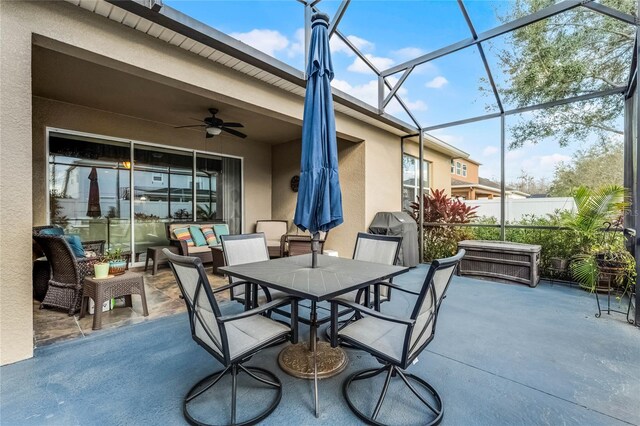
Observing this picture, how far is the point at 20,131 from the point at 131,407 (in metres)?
2.35

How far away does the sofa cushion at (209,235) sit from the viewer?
586 centimetres

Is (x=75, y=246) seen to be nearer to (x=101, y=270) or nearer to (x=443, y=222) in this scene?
(x=101, y=270)

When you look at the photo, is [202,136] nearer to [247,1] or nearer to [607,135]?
[247,1]

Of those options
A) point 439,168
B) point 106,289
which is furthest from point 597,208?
point 106,289

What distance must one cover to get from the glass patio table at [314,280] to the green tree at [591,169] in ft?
15.5

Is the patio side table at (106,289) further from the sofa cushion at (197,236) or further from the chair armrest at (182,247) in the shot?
the sofa cushion at (197,236)

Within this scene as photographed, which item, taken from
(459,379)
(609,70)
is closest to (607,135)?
(609,70)

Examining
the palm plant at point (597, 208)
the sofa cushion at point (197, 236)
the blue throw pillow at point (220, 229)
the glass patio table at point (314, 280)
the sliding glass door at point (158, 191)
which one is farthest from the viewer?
the blue throw pillow at point (220, 229)

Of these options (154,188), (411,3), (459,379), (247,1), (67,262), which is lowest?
(459,379)

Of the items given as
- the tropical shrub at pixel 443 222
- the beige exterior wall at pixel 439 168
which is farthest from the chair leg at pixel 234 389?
the beige exterior wall at pixel 439 168

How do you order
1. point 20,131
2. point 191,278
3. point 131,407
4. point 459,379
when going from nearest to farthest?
point 191,278
point 131,407
point 459,379
point 20,131

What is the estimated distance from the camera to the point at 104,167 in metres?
5.39

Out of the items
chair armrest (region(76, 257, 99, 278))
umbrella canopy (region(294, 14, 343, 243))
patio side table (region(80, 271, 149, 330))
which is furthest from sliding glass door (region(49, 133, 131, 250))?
umbrella canopy (region(294, 14, 343, 243))

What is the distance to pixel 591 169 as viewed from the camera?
4984 millimetres
